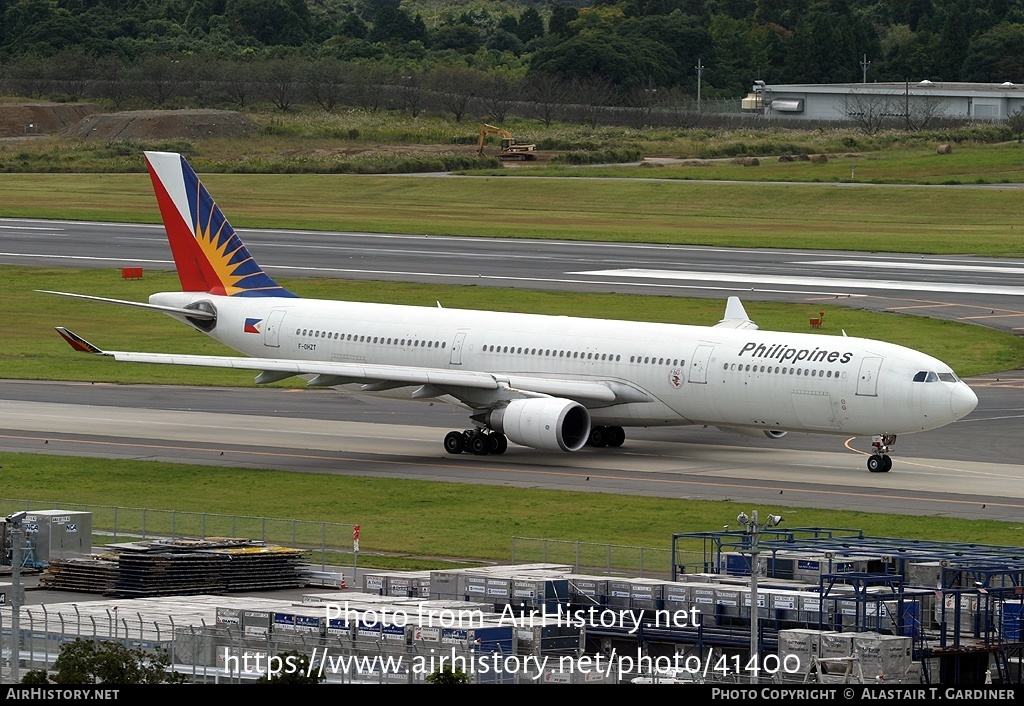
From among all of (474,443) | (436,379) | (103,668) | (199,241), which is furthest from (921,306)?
(103,668)

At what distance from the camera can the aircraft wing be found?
68625mm

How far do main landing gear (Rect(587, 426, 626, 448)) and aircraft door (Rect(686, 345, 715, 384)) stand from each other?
18.7 ft

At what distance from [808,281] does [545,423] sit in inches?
2176

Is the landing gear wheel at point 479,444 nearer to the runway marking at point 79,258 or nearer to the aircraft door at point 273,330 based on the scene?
the aircraft door at point 273,330

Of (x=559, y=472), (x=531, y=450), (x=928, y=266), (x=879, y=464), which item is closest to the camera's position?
(x=879, y=464)

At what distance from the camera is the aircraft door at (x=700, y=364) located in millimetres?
66750

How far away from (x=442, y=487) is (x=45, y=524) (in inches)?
604

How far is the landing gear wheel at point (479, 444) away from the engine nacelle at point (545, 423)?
51.6 inches

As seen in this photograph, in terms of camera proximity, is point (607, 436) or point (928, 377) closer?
point (928, 377)

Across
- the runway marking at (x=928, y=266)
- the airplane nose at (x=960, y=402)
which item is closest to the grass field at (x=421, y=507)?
the airplane nose at (x=960, y=402)

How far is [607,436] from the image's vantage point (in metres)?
72.1

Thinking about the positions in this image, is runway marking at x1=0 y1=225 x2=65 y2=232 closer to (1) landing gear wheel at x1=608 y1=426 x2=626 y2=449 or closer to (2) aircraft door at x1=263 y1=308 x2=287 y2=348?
(2) aircraft door at x1=263 y1=308 x2=287 y2=348

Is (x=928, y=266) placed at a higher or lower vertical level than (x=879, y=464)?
higher

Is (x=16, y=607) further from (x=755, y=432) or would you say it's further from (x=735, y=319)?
(x=735, y=319)
